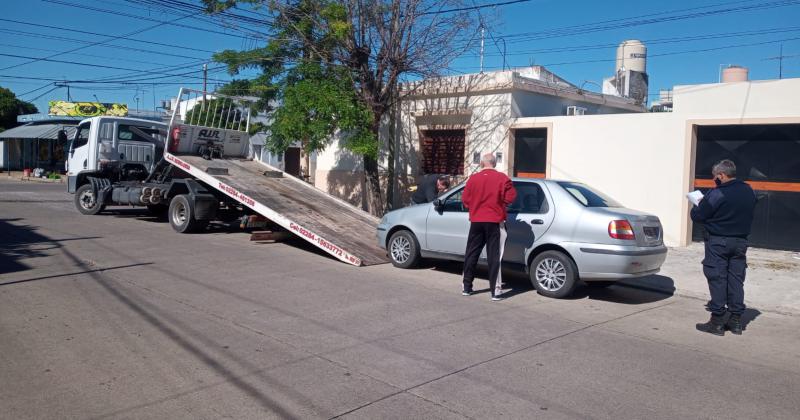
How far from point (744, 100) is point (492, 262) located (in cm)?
740

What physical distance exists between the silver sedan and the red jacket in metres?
0.72

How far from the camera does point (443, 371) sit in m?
5.52

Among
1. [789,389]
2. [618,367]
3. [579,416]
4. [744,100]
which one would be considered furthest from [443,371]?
[744,100]

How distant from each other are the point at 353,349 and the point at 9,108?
169 ft

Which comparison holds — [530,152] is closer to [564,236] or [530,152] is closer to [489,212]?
[564,236]

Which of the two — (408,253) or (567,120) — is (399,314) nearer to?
(408,253)

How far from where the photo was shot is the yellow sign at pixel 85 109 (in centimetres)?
4634

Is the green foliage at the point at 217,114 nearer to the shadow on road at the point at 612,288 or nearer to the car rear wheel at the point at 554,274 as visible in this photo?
the shadow on road at the point at 612,288

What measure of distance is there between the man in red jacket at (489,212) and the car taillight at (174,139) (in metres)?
8.63

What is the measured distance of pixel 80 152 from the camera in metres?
17.7

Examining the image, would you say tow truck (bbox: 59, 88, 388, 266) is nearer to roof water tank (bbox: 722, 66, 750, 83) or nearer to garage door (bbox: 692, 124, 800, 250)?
garage door (bbox: 692, 124, 800, 250)

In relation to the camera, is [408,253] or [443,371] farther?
[408,253]

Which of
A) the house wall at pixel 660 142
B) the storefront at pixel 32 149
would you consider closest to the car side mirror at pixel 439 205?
the house wall at pixel 660 142

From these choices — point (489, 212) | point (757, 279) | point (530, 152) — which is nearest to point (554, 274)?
point (489, 212)
